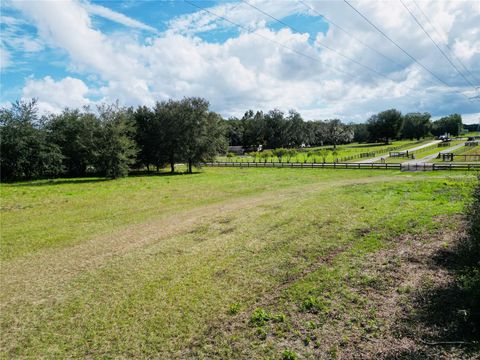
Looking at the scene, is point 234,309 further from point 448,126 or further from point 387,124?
point 448,126

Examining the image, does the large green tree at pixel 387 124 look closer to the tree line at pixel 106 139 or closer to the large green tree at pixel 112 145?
the tree line at pixel 106 139

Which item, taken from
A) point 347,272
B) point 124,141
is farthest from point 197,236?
point 124,141

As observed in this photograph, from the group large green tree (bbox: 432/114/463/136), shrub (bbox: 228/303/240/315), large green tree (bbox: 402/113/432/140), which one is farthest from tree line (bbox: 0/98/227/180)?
large green tree (bbox: 432/114/463/136)

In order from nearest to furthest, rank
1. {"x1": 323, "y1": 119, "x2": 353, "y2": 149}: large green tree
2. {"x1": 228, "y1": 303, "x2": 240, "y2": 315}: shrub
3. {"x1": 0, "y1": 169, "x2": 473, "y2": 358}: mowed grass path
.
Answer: {"x1": 0, "y1": 169, "x2": 473, "y2": 358}: mowed grass path, {"x1": 228, "y1": 303, "x2": 240, "y2": 315}: shrub, {"x1": 323, "y1": 119, "x2": 353, "y2": 149}: large green tree

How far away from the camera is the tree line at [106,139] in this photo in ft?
121

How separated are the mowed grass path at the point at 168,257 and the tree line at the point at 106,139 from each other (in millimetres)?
15824

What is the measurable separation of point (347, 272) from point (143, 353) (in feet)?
19.3

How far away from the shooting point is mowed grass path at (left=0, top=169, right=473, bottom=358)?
22.5 ft

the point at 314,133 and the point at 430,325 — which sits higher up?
the point at 314,133

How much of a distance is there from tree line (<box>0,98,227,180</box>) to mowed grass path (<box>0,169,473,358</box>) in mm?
15824

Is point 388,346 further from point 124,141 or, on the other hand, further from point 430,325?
point 124,141

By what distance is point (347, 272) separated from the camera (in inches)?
353

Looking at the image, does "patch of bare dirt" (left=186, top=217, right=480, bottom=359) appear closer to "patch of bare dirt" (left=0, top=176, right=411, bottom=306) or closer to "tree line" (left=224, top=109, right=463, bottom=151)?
"patch of bare dirt" (left=0, top=176, right=411, bottom=306)

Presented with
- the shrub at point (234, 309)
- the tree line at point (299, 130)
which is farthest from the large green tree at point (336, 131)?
the shrub at point (234, 309)
